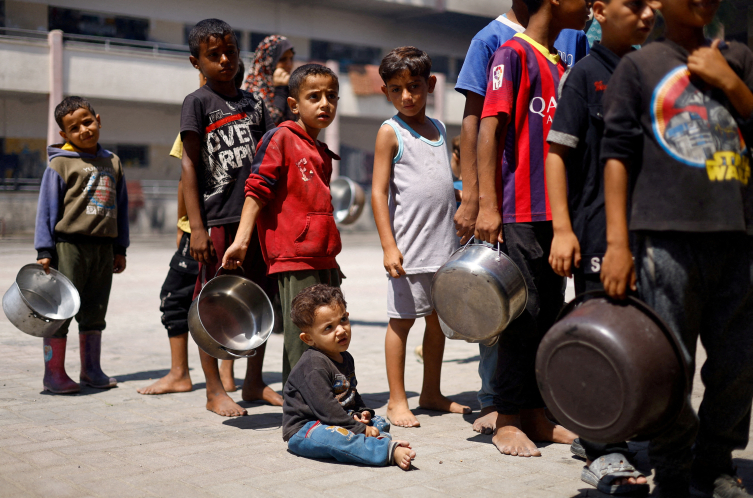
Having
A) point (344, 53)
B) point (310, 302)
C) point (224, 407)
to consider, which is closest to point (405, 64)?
point (310, 302)

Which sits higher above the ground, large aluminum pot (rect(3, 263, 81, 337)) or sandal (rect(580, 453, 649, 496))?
large aluminum pot (rect(3, 263, 81, 337))

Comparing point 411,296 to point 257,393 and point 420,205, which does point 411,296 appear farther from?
point 257,393

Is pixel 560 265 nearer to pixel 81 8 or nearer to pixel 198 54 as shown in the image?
pixel 198 54

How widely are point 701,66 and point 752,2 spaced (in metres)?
4.44

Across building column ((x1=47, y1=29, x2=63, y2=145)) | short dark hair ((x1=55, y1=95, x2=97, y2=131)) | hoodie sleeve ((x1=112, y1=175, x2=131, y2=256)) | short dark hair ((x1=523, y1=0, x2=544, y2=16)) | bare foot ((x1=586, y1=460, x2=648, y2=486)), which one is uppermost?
building column ((x1=47, y1=29, x2=63, y2=145))

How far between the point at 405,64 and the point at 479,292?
1.47m

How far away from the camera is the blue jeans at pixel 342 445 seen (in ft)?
11.2

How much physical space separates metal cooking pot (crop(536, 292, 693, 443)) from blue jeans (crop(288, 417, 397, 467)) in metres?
0.96

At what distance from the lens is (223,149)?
4574 millimetres

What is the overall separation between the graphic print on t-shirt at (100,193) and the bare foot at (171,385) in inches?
46.0

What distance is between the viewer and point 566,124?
3.06 metres

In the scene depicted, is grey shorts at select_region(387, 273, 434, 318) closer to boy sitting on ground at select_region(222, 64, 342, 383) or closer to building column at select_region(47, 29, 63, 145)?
boy sitting on ground at select_region(222, 64, 342, 383)

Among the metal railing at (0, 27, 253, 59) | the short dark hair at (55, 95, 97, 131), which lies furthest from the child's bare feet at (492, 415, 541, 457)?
the metal railing at (0, 27, 253, 59)

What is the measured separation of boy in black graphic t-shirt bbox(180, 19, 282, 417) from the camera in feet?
14.7
